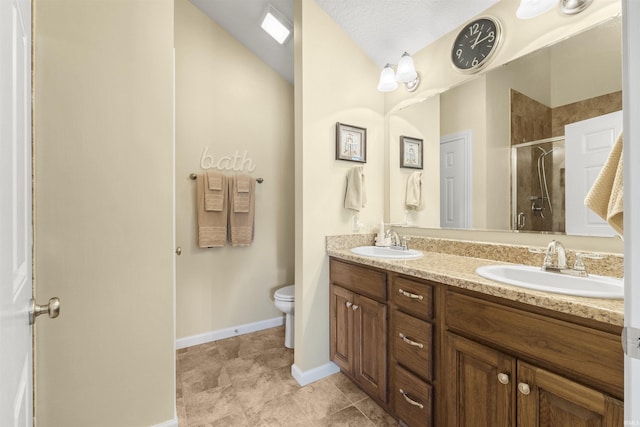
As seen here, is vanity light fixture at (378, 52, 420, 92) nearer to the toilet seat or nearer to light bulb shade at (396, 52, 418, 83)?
light bulb shade at (396, 52, 418, 83)

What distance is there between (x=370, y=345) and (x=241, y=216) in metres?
1.60

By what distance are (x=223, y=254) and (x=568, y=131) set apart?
2.60m

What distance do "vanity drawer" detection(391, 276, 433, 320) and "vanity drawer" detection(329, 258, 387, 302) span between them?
0.28 feet

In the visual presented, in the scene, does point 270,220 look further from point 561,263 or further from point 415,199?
point 561,263

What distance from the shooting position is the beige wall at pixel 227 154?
2.37 metres

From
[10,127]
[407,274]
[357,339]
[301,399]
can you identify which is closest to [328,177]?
[407,274]

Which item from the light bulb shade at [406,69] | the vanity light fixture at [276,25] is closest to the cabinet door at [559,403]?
the light bulb shade at [406,69]

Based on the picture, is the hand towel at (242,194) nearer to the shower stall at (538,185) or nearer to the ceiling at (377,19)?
the ceiling at (377,19)

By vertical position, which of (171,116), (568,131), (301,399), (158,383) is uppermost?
(171,116)

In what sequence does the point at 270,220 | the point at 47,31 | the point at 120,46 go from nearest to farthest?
the point at 47,31 < the point at 120,46 < the point at 270,220

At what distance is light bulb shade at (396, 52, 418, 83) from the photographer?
1.97 m

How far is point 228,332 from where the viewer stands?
8.39 feet

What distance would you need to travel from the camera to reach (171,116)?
1.42 m

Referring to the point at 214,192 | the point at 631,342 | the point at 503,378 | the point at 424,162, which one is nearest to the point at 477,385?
the point at 503,378
